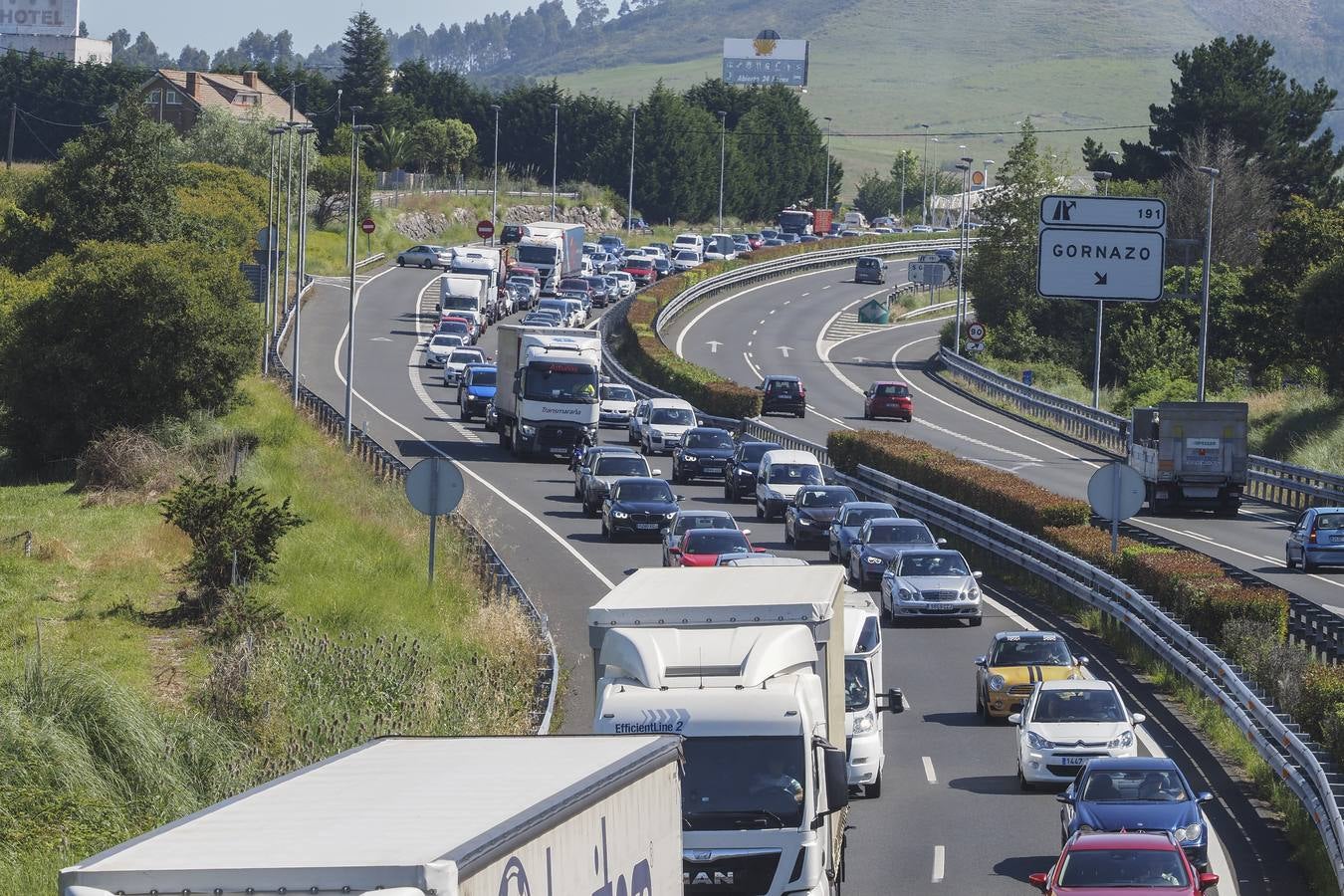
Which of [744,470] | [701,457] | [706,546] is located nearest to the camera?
[706,546]

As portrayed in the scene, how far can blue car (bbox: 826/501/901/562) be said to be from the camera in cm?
3744

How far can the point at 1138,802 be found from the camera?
18.2 metres

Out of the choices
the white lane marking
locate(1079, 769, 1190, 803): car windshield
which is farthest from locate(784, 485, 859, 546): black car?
locate(1079, 769, 1190, 803): car windshield

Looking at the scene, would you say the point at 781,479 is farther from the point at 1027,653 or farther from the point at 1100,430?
the point at 1027,653

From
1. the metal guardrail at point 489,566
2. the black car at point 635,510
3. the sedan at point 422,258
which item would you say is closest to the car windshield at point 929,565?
the metal guardrail at point 489,566

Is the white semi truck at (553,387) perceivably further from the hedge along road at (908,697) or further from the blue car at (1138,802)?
the blue car at (1138,802)

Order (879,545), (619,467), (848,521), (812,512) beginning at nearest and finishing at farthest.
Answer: (879,545) < (848,521) < (812,512) < (619,467)

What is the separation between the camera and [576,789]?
870 centimetres

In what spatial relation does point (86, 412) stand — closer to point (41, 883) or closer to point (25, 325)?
point (25, 325)

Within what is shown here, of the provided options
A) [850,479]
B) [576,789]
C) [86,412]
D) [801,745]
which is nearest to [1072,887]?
[801,745]

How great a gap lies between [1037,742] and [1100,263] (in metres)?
16.0

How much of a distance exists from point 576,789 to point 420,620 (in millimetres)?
18891

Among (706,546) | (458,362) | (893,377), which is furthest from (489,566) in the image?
(893,377)

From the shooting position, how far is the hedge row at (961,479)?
3725cm
